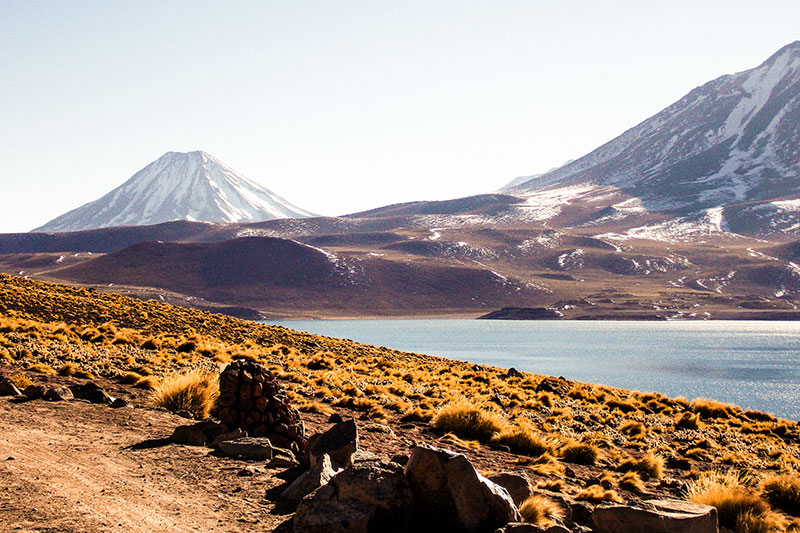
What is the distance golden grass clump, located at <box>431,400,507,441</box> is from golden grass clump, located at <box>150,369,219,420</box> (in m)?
5.72

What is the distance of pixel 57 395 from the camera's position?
13320 millimetres

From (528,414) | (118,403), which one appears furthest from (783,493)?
(118,403)

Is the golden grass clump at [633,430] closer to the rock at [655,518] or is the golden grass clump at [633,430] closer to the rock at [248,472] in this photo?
the rock at [655,518]

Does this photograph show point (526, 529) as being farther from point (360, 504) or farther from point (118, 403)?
point (118, 403)

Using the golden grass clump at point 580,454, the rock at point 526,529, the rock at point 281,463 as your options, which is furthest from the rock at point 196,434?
the golden grass clump at point 580,454

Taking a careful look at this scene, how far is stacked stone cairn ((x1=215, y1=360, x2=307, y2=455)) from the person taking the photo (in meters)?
12.1

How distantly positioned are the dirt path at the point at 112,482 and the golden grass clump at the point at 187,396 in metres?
1.76

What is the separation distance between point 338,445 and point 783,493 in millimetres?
8712

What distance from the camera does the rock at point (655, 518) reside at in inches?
278

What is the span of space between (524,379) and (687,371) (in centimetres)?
4955

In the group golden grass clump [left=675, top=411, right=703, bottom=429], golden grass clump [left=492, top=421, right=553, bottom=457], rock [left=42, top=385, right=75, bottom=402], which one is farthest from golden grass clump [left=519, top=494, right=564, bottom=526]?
golden grass clump [left=675, top=411, right=703, bottom=429]

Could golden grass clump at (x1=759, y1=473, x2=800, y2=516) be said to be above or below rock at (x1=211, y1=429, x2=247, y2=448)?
below

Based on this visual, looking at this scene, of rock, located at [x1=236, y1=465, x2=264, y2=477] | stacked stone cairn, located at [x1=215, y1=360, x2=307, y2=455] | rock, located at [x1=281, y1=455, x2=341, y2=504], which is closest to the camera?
rock, located at [x1=281, y1=455, x2=341, y2=504]

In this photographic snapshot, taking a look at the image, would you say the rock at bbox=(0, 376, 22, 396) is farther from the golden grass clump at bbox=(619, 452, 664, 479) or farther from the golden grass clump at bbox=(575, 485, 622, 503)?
the golden grass clump at bbox=(619, 452, 664, 479)
